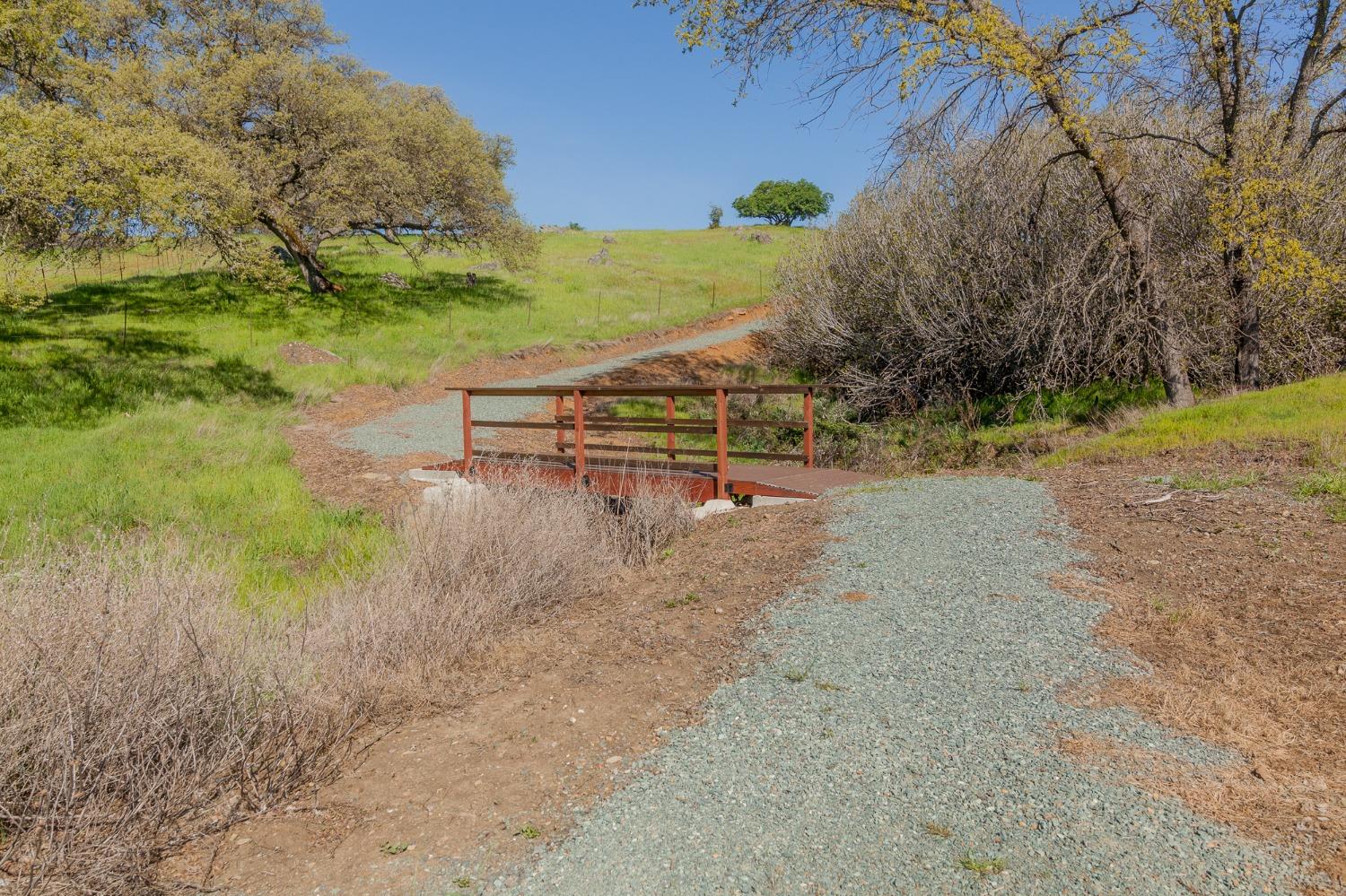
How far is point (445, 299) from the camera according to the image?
1056 inches

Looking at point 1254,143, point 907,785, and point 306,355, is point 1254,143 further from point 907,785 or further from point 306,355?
point 306,355

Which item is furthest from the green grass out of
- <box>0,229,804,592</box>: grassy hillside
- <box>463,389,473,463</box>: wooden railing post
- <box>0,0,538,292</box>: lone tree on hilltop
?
<box>0,0,538,292</box>: lone tree on hilltop

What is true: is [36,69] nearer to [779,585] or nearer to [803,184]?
[779,585]

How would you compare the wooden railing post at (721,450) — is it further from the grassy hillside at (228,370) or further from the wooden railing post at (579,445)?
the grassy hillside at (228,370)

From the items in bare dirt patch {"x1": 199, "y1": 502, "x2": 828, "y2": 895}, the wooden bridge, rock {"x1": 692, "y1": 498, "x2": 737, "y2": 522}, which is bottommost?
bare dirt patch {"x1": 199, "y1": 502, "x2": 828, "y2": 895}

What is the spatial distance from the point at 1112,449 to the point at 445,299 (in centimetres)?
2223

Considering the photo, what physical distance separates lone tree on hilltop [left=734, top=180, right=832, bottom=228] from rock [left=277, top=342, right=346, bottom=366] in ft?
211

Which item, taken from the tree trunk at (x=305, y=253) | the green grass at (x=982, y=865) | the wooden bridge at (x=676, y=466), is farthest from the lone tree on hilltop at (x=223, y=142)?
the green grass at (x=982, y=865)

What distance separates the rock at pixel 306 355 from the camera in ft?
59.8

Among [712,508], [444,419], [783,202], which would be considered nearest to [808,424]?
[712,508]

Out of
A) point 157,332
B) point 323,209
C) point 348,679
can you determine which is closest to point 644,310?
point 323,209

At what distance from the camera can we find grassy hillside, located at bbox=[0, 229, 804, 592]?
353 inches

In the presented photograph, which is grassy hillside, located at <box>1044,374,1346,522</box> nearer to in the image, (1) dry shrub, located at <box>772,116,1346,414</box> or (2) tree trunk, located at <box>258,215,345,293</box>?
(1) dry shrub, located at <box>772,116,1346,414</box>

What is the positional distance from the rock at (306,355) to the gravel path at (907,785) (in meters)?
16.0
